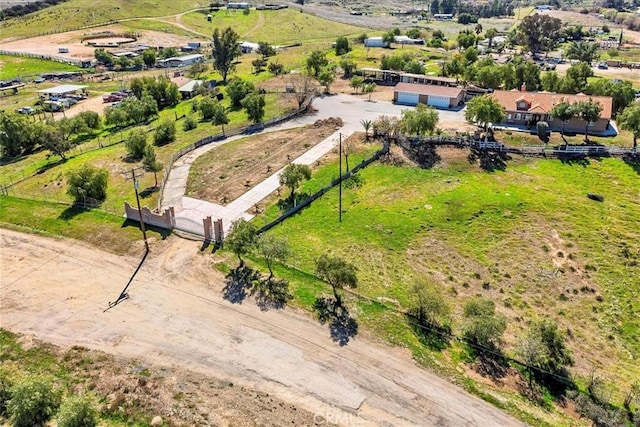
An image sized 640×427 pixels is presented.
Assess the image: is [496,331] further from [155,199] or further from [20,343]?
[155,199]

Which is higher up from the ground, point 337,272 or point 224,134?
point 224,134

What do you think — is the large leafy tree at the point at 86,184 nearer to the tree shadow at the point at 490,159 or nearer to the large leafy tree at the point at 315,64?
the tree shadow at the point at 490,159

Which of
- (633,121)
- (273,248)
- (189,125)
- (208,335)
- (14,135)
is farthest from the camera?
(189,125)

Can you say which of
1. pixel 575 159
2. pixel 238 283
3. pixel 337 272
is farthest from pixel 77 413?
pixel 575 159

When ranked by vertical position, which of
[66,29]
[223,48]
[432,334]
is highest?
[66,29]

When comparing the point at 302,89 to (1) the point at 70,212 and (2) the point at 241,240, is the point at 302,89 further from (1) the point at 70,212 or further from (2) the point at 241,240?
(2) the point at 241,240

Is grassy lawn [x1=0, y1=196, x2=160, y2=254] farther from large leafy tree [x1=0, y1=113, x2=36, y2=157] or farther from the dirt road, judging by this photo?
large leafy tree [x1=0, y1=113, x2=36, y2=157]

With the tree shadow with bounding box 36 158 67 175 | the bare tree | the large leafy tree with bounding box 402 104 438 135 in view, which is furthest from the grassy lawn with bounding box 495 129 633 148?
the tree shadow with bounding box 36 158 67 175
